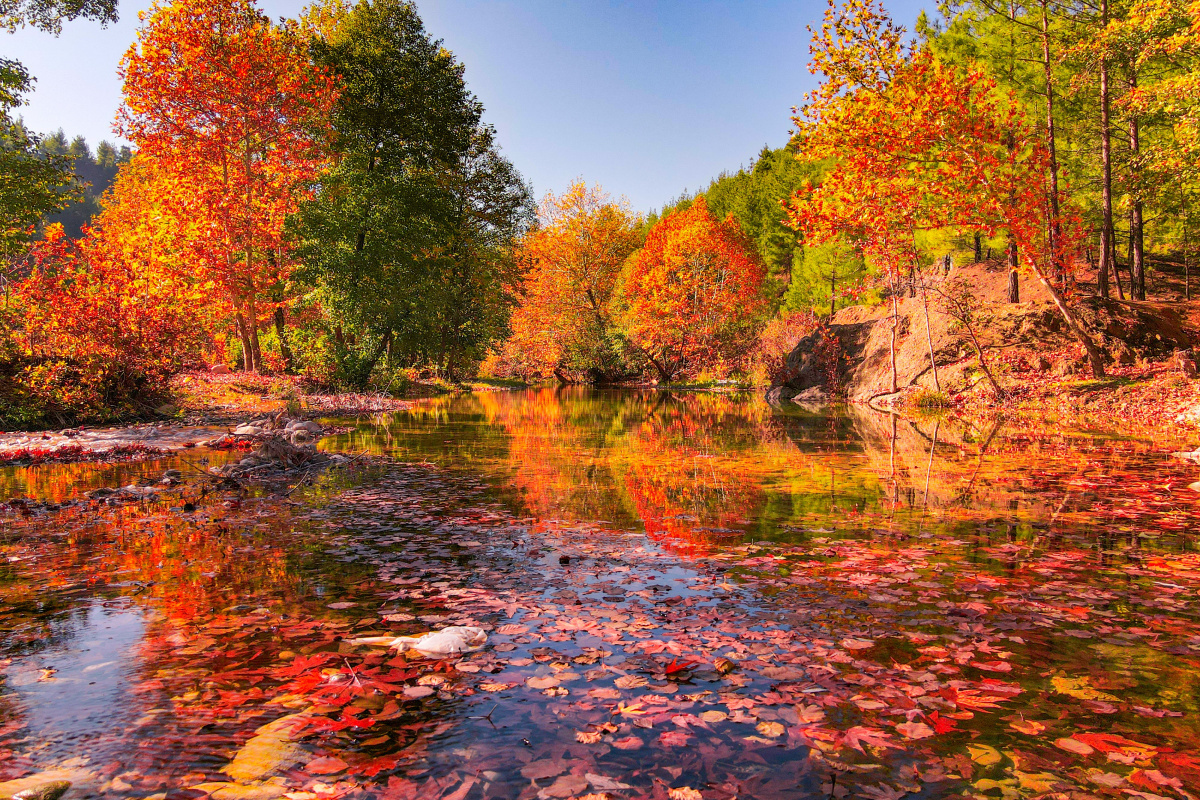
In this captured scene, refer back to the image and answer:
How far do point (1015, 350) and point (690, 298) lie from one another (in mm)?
21760

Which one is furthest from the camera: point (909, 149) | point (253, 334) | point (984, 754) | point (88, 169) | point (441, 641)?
point (88, 169)

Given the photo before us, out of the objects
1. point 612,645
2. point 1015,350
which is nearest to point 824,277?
point 1015,350

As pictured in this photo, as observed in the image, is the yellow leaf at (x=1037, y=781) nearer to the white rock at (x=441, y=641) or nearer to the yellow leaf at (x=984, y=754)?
the yellow leaf at (x=984, y=754)

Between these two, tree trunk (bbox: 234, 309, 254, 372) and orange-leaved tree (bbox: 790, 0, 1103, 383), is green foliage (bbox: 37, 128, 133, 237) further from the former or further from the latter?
orange-leaved tree (bbox: 790, 0, 1103, 383)

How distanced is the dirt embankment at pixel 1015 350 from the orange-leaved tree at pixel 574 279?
20755 millimetres

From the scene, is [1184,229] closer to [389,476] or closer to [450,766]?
[389,476]

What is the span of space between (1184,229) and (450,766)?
134ft

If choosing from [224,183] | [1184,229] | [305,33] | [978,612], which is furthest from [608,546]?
[1184,229]

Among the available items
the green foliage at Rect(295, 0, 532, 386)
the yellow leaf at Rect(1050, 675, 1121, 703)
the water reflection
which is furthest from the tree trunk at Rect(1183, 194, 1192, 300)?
the yellow leaf at Rect(1050, 675, 1121, 703)

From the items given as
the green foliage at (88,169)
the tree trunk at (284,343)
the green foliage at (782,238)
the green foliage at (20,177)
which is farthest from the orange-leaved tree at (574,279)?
the green foliage at (88,169)

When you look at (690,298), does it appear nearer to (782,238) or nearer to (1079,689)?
(782,238)

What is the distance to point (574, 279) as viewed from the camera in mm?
45531

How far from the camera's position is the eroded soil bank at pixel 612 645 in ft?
8.21

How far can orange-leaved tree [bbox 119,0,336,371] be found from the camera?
2058cm
